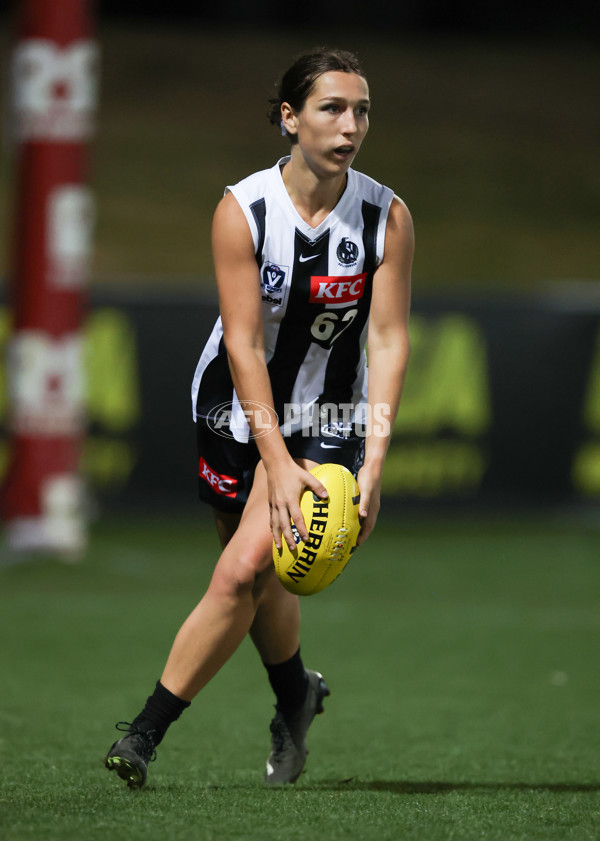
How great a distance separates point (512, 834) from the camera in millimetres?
3043

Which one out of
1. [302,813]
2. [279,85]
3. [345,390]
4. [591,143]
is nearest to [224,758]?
[302,813]

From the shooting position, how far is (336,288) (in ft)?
11.6

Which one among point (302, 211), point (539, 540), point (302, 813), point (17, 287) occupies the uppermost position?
point (302, 211)

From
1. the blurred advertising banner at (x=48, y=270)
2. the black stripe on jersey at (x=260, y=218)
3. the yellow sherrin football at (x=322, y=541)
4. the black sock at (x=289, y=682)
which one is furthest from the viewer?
the blurred advertising banner at (x=48, y=270)

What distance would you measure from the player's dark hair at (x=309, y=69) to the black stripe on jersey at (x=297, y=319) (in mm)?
309

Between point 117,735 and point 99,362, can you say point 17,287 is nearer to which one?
point 99,362

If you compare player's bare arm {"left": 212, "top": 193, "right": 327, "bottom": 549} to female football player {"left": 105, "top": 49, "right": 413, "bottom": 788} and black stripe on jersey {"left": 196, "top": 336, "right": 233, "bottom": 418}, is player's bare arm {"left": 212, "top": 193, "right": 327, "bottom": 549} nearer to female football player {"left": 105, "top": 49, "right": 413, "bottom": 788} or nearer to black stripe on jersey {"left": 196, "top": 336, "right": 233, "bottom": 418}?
female football player {"left": 105, "top": 49, "right": 413, "bottom": 788}

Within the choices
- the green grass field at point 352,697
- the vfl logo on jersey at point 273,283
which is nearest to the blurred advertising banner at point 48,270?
the green grass field at point 352,697

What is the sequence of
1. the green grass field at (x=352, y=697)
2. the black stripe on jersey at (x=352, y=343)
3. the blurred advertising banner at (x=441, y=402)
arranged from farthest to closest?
1. the blurred advertising banner at (x=441, y=402)
2. the black stripe on jersey at (x=352, y=343)
3. the green grass field at (x=352, y=697)

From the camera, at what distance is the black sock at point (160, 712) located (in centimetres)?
354

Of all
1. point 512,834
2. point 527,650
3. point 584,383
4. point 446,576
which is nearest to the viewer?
point 512,834

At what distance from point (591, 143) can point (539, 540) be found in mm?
14035

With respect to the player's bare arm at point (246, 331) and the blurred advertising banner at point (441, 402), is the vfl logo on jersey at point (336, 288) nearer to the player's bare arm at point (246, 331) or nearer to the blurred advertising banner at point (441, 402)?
the player's bare arm at point (246, 331)

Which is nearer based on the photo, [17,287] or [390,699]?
[390,699]
